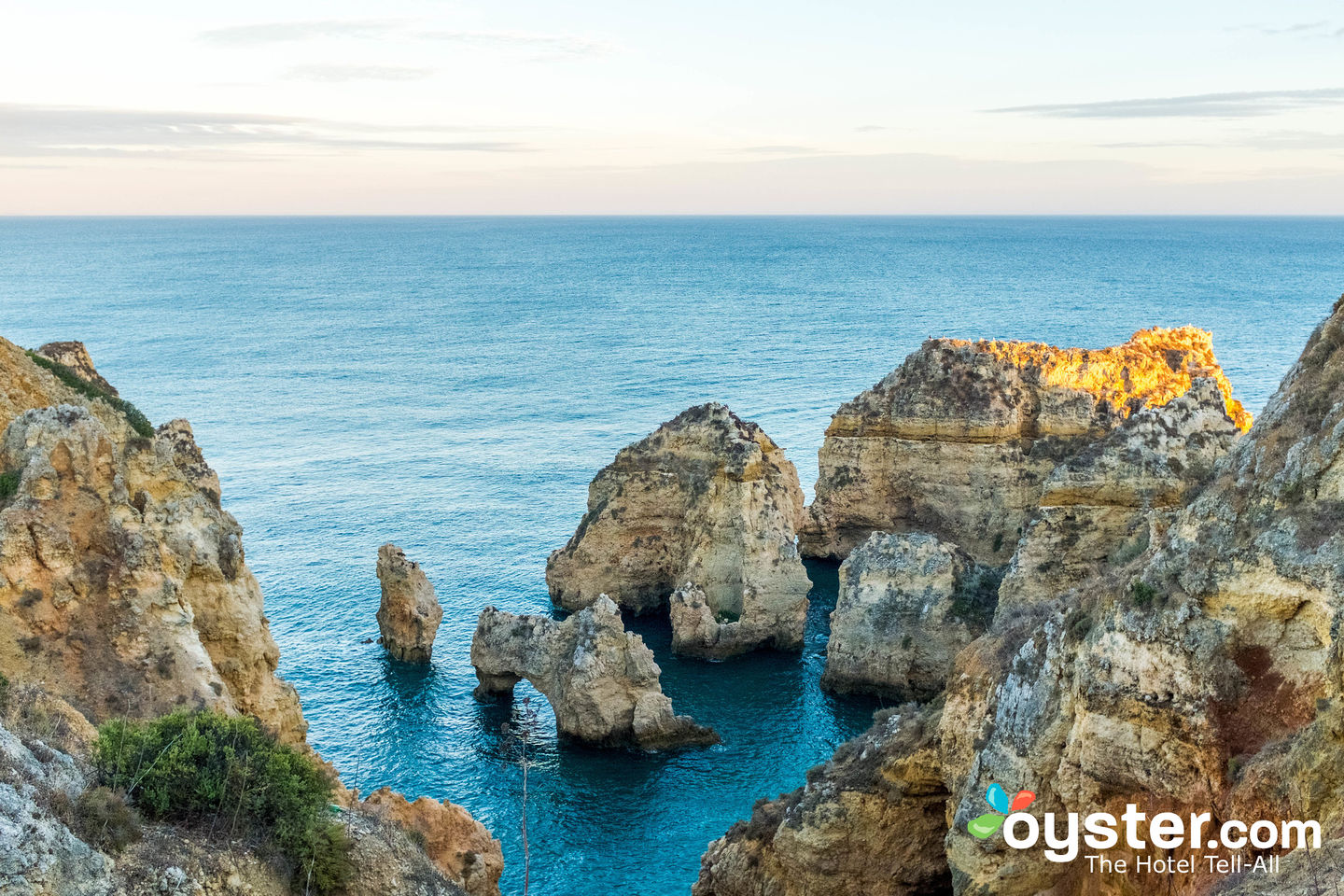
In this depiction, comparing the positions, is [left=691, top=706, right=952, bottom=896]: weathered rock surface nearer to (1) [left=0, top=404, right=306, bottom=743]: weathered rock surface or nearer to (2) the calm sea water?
(2) the calm sea water

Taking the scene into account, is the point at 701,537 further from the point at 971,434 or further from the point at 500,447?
Answer: the point at 500,447

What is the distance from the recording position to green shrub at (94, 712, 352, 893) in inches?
776

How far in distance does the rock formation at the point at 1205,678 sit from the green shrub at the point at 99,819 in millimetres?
15033

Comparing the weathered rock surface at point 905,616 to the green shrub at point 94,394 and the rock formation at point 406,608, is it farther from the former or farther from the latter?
the green shrub at point 94,394

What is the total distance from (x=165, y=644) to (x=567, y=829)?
16053mm

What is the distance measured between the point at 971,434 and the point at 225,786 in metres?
47.6

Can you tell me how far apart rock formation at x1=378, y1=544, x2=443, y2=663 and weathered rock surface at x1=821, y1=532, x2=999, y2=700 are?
17446 mm

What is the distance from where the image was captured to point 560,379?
397 feet

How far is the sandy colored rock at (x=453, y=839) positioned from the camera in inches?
1163

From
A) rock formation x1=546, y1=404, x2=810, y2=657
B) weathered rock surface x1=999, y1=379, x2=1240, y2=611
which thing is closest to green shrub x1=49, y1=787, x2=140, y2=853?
weathered rock surface x1=999, y1=379, x2=1240, y2=611

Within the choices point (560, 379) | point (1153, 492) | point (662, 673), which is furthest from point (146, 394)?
point (1153, 492)

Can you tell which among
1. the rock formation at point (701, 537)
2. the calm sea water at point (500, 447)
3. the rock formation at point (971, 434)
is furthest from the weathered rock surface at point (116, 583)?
the rock formation at point (971, 434)

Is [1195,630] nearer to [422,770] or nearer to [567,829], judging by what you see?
[567,829]

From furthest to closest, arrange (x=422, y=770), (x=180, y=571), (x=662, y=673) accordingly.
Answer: (x=662, y=673), (x=422, y=770), (x=180, y=571)
